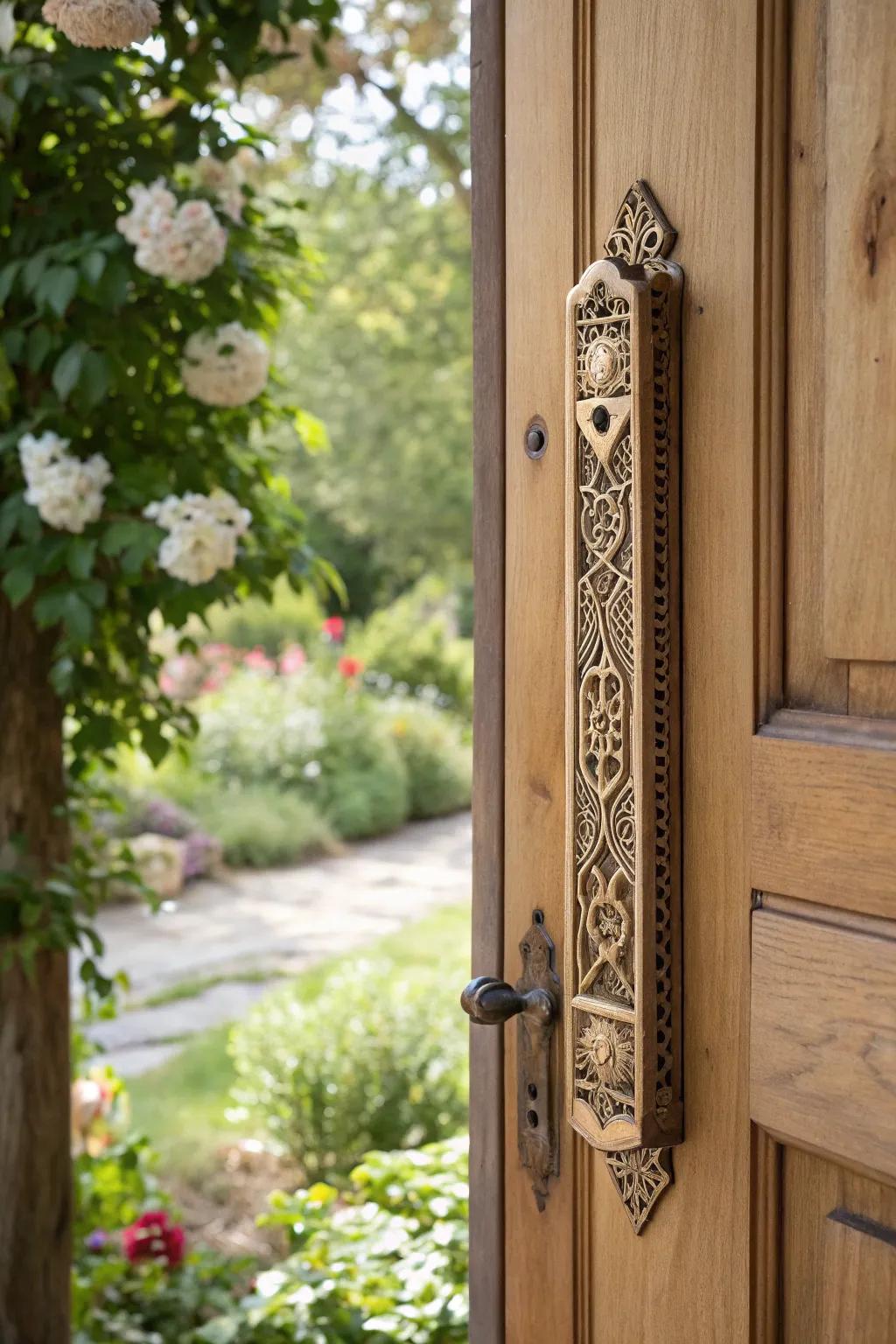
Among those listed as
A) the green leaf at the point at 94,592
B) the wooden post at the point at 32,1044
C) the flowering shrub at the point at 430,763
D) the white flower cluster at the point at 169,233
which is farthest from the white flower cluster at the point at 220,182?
the flowering shrub at the point at 430,763

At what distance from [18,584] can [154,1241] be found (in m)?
1.69

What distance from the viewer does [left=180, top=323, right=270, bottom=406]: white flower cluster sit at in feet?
6.68

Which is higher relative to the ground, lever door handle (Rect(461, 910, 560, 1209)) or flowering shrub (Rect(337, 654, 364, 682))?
lever door handle (Rect(461, 910, 560, 1209))

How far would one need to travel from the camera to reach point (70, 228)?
1973 mm

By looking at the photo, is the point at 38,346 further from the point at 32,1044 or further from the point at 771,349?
the point at 771,349

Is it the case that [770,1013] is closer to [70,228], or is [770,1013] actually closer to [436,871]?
[70,228]

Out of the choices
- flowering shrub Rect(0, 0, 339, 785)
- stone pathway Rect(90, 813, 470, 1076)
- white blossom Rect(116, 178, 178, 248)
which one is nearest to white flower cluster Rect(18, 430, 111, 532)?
flowering shrub Rect(0, 0, 339, 785)

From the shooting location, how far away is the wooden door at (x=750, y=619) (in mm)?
899

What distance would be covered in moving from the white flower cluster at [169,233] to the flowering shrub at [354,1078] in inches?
89.4

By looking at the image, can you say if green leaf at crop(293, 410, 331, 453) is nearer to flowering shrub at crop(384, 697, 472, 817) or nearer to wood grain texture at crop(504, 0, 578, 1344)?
wood grain texture at crop(504, 0, 578, 1344)

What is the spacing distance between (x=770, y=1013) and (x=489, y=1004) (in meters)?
0.30

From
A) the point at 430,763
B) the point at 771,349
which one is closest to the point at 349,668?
the point at 430,763


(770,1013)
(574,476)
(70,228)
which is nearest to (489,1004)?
(770,1013)

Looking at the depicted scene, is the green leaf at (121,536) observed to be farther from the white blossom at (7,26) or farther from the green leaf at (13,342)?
the white blossom at (7,26)
